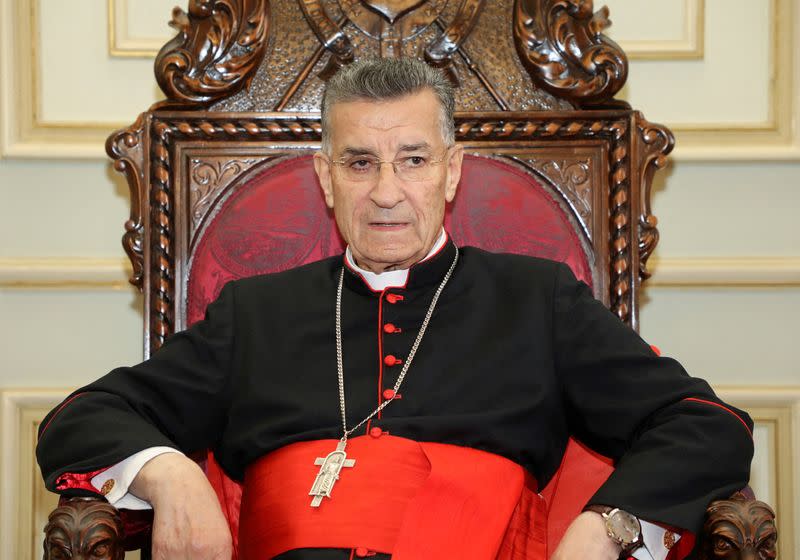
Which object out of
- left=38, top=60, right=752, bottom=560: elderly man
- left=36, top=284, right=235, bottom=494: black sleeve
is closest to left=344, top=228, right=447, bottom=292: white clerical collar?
left=38, top=60, right=752, bottom=560: elderly man

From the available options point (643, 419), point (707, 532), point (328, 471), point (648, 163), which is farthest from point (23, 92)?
point (707, 532)

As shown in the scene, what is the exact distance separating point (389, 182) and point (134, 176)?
2.59 feet

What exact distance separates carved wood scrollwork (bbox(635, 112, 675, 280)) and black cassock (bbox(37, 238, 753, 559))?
37 centimetres

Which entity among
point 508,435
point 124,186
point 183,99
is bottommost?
point 508,435

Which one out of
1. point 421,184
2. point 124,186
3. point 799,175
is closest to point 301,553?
point 421,184

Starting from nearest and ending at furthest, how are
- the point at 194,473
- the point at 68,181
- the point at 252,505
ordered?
the point at 194,473 → the point at 252,505 → the point at 68,181

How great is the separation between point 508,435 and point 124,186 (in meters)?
1.80

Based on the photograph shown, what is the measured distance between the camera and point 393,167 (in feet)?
7.29

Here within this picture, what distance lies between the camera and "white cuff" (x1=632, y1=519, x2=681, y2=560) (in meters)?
1.76

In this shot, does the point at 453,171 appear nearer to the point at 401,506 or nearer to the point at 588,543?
the point at 401,506

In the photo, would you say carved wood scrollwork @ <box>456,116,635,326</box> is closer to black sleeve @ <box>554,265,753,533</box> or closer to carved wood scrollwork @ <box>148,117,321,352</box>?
black sleeve @ <box>554,265,753,533</box>

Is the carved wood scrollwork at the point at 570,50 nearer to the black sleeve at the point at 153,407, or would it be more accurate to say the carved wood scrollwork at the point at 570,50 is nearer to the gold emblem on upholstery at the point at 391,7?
the gold emblem on upholstery at the point at 391,7

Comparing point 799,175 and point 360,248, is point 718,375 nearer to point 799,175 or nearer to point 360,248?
point 799,175

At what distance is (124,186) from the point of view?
3.25 metres
